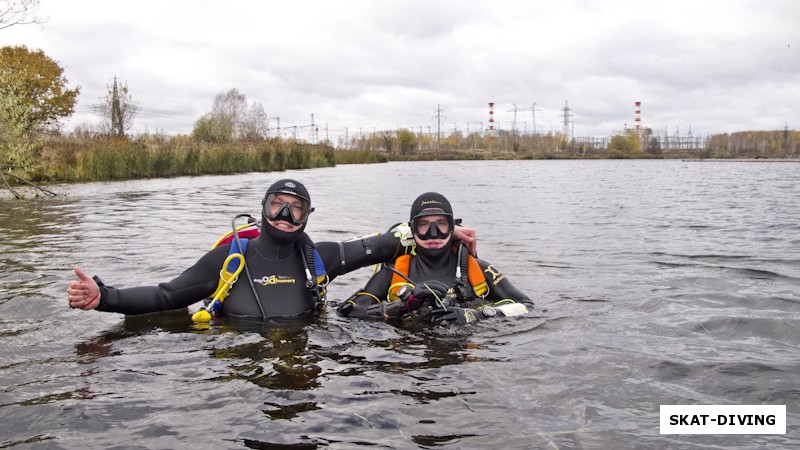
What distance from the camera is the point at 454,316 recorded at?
17.4 feet

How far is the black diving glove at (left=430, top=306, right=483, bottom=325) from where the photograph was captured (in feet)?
17.5

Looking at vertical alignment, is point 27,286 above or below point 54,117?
below

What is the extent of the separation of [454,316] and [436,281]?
68 cm

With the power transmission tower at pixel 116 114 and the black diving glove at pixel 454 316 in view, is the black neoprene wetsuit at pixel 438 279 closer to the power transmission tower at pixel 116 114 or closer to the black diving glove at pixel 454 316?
the black diving glove at pixel 454 316

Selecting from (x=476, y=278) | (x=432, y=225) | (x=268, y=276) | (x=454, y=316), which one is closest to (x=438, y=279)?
(x=476, y=278)

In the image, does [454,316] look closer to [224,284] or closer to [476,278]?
[476,278]

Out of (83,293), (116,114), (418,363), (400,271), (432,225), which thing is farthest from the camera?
(116,114)

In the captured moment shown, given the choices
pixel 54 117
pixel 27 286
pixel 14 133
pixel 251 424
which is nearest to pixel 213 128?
pixel 54 117

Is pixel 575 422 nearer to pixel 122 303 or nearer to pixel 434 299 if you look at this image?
pixel 434 299

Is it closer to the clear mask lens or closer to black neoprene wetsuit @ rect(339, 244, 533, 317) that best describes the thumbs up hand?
black neoprene wetsuit @ rect(339, 244, 533, 317)

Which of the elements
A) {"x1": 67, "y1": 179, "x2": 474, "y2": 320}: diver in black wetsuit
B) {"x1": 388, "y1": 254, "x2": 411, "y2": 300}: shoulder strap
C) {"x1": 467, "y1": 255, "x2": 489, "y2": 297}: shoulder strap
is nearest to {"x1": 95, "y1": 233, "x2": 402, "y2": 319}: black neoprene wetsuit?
{"x1": 67, "y1": 179, "x2": 474, "y2": 320}: diver in black wetsuit

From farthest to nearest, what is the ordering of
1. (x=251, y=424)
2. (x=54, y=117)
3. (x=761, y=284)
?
1. (x=54, y=117)
2. (x=761, y=284)
3. (x=251, y=424)

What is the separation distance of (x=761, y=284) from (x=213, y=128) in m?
60.5

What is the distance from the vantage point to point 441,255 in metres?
6.06
